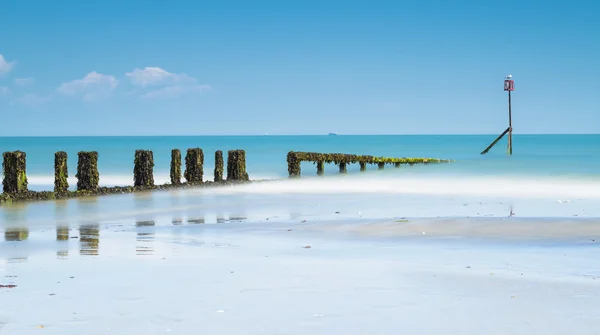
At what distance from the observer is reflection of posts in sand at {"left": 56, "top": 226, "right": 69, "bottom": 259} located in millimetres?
9500

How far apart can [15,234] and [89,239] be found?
153 centimetres

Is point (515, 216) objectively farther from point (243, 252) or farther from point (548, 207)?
point (243, 252)

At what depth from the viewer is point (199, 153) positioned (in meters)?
23.5

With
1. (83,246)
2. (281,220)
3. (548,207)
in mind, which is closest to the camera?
(83,246)

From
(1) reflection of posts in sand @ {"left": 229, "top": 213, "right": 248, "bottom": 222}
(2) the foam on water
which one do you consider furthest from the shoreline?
(1) reflection of posts in sand @ {"left": 229, "top": 213, "right": 248, "bottom": 222}

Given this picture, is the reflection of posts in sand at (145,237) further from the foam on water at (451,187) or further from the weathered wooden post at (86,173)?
the foam on water at (451,187)

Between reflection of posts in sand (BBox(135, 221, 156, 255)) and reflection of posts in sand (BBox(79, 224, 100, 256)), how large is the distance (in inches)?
20.9

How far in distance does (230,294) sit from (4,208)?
33.6 feet

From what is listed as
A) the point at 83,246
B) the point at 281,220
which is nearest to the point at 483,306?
the point at 83,246

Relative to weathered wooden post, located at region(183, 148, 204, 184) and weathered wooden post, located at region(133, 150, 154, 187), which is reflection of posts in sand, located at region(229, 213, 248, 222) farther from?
weathered wooden post, located at region(183, 148, 204, 184)

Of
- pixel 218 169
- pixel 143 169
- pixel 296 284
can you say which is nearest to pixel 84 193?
pixel 143 169

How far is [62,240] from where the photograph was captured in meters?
11.1

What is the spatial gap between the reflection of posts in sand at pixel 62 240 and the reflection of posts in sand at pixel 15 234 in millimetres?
458

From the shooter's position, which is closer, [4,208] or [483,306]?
[483,306]
